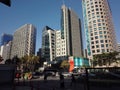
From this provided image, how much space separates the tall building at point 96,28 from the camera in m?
101

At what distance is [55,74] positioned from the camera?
5053 cm

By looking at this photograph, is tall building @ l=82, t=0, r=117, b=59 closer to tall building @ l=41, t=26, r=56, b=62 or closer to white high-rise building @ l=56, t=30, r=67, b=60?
white high-rise building @ l=56, t=30, r=67, b=60

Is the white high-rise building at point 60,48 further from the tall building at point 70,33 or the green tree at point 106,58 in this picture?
the green tree at point 106,58

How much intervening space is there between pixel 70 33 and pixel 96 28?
39885 millimetres

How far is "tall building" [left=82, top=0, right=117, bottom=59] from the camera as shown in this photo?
101 meters

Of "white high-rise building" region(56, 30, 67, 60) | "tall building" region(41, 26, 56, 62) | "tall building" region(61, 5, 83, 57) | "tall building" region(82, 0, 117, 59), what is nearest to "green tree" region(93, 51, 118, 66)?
"tall building" region(82, 0, 117, 59)

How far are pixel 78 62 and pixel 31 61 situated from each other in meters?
39.6

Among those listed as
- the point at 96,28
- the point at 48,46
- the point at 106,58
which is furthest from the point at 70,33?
the point at 106,58

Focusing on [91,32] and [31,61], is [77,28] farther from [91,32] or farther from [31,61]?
[31,61]

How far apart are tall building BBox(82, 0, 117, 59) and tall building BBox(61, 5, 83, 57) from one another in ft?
81.4

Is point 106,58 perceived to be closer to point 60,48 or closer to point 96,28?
point 96,28

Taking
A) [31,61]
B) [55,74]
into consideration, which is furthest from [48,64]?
[55,74]

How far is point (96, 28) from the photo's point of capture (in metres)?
106

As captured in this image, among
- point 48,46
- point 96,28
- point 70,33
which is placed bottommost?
point 48,46
